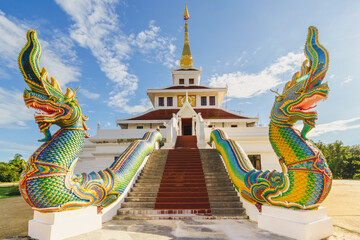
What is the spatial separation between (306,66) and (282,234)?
347 centimetres

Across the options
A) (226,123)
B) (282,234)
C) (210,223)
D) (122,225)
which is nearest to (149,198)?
(122,225)

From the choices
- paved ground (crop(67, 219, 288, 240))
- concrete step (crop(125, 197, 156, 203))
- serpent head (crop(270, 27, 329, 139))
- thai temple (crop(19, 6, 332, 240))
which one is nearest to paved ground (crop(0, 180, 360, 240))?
paved ground (crop(67, 219, 288, 240))

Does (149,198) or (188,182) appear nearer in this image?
(149,198)

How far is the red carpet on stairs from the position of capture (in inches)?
241

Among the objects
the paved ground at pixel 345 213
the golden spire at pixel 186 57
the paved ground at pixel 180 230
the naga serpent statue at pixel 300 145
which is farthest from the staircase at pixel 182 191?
the golden spire at pixel 186 57

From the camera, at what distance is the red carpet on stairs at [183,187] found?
241 inches

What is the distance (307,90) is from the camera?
432 centimetres

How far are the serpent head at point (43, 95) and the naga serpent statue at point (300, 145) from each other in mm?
4393

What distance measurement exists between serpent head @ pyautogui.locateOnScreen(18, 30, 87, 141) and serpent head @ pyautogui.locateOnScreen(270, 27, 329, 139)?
4.43 meters

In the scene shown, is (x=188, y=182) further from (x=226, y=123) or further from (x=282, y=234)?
(x=226, y=123)

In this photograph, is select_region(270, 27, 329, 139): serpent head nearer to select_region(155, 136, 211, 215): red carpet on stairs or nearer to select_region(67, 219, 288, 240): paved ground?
select_region(67, 219, 288, 240): paved ground

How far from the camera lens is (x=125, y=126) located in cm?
2214

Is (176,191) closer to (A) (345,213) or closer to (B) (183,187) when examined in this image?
(B) (183,187)

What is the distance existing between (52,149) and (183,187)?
4239 millimetres
